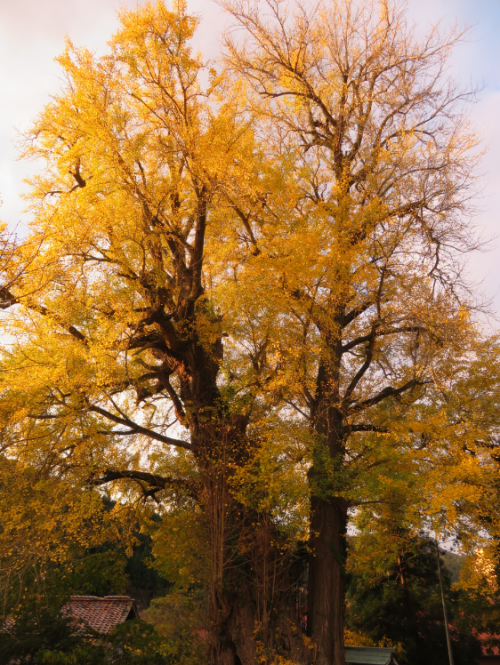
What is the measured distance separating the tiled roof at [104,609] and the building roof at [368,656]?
7.11m

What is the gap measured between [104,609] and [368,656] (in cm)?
834

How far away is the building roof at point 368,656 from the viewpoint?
1045cm

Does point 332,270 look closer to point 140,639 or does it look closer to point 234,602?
point 234,602

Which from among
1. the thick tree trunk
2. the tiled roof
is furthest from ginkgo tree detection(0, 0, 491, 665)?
the tiled roof

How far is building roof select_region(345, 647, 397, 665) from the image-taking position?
34.3 ft

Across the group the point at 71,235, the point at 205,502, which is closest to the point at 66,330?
the point at 71,235

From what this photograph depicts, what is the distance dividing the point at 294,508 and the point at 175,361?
4017mm

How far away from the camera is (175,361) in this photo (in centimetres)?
1061

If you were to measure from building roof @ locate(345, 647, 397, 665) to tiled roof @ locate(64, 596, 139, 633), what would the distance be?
23.3 ft

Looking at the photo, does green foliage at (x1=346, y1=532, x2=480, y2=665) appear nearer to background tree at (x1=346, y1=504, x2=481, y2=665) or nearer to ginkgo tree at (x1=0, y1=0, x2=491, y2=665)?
background tree at (x1=346, y1=504, x2=481, y2=665)

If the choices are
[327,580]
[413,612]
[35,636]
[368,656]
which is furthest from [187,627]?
[413,612]

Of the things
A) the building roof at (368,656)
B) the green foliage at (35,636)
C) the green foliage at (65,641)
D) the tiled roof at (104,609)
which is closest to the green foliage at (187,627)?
the green foliage at (65,641)

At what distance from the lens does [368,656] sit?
10617mm

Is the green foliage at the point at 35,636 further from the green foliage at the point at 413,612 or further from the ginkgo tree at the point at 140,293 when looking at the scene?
the green foliage at the point at 413,612
